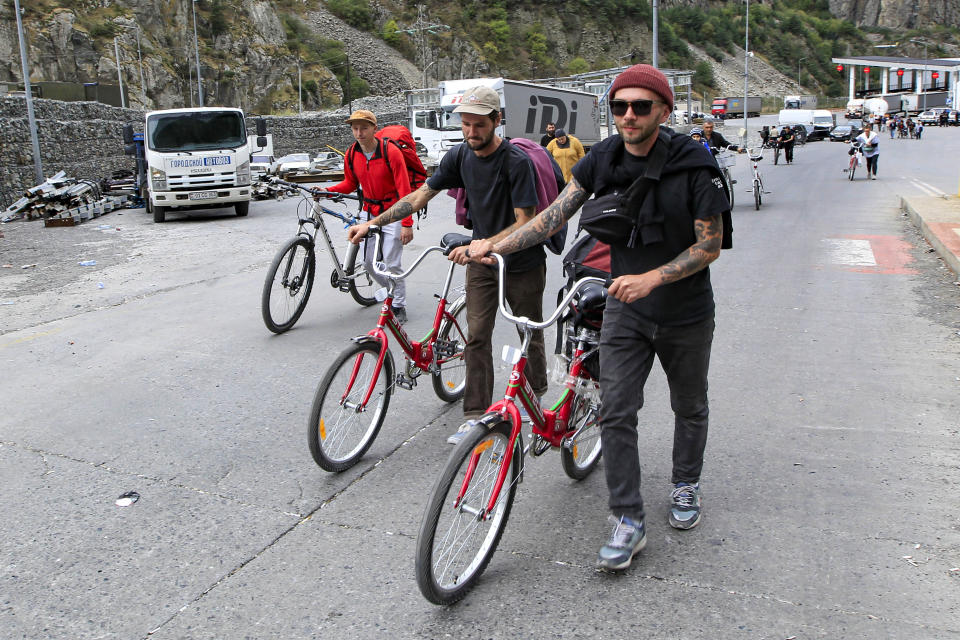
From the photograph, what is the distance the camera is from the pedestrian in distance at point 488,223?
4.53m

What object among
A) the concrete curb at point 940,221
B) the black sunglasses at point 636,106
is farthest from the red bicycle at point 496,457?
the concrete curb at point 940,221

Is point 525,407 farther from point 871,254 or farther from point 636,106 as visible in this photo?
point 871,254

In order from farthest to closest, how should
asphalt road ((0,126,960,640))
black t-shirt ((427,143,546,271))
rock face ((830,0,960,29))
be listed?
rock face ((830,0,960,29)) < black t-shirt ((427,143,546,271)) < asphalt road ((0,126,960,640))

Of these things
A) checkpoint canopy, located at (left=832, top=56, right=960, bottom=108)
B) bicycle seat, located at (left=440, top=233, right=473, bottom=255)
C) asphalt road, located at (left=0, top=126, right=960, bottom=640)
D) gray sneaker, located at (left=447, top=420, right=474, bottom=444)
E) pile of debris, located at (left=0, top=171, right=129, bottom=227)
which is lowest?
asphalt road, located at (left=0, top=126, right=960, bottom=640)

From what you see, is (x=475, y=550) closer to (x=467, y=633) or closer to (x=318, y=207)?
(x=467, y=633)

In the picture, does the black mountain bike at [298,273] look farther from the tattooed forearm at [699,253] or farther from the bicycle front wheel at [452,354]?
the tattooed forearm at [699,253]

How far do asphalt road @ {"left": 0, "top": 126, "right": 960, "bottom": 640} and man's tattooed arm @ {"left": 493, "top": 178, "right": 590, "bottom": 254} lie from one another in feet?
4.14

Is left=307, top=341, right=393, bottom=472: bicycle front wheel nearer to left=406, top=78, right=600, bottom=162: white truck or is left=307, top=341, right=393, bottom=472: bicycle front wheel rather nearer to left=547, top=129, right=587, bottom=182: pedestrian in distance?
left=547, top=129, right=587, bottom=182: pedestrian in distance

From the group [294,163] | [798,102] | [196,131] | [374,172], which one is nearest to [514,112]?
[294,163]

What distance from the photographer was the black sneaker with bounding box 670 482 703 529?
3.77 m

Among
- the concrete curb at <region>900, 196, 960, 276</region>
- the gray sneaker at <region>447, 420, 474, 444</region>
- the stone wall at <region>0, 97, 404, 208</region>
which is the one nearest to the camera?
the gray sneaker at <region>447, 420, 474, 444</region>

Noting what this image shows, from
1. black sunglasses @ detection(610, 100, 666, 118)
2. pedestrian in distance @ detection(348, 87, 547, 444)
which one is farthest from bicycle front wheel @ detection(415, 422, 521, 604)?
black sunglasses @ detection(610, 100, 666, 118)

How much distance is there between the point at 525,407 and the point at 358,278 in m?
5.08

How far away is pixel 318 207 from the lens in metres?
8.05
